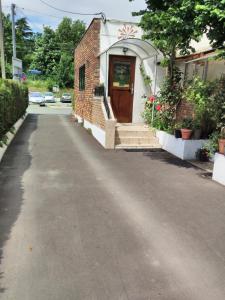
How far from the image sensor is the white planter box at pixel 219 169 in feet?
18.2

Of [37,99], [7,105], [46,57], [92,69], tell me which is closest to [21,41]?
[46,57]

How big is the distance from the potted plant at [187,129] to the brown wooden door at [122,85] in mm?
3285

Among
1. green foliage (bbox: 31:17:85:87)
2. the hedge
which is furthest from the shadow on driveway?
green foliage (bbox: 31:17:85:87)

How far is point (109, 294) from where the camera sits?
2.46 m

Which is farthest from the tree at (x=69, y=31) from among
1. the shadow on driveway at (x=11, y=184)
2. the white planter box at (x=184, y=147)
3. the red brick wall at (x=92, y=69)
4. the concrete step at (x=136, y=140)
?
the white planter box at (x=184, y=147)

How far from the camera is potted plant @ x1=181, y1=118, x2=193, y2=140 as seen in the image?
7426 millimetres

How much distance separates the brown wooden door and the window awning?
357 mm

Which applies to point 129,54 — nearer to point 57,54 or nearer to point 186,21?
point 186,21

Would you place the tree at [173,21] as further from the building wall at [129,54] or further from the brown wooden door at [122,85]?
the brown wooden door at [122,85]

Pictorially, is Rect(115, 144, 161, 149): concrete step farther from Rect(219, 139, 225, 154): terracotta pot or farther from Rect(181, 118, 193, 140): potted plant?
Rect(219, 139, 225, 154): terracotta pot

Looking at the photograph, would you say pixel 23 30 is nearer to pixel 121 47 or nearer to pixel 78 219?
pixel 121 47

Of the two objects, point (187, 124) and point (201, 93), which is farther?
point (187, 124)

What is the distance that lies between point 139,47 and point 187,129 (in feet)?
12.8

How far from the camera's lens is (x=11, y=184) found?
5215 millimetres
